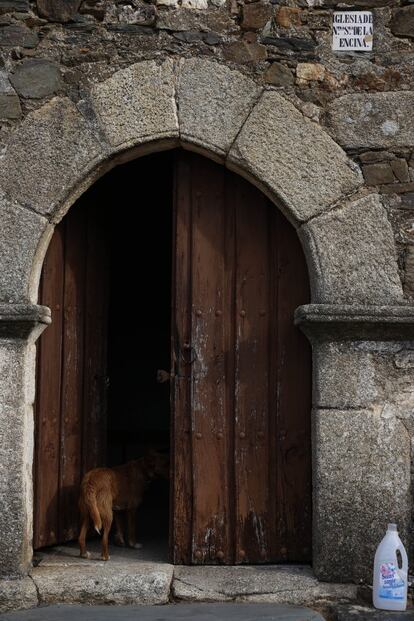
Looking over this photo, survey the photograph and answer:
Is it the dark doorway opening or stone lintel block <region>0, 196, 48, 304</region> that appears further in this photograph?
the dark doorway opening

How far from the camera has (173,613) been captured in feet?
11.2

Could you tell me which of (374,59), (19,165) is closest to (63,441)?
(19,165)

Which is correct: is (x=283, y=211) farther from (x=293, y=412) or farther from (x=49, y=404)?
(x=49, y=404)

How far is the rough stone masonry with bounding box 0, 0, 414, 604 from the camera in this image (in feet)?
12.0

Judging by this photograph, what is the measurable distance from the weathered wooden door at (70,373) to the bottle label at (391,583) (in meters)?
1.54

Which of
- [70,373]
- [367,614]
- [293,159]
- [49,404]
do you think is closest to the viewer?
[367,614]

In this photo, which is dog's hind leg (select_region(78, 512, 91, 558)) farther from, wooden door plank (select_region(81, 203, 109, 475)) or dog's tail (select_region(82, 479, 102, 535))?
wooden door plank (select_region(81, 203, 109, 475))

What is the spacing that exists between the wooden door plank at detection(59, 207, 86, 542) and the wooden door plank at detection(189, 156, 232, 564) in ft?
2.07

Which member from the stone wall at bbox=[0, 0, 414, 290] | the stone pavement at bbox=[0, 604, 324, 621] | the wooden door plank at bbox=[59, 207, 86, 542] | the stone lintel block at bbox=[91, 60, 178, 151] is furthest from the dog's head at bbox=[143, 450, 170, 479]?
the stone wall at bbox=[0, 0, 414, 290]

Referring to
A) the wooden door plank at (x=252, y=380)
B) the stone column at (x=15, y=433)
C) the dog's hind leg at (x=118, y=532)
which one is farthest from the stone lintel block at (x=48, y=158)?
the dog's hind leg at (x=118, y=532)

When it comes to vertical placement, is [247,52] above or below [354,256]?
above

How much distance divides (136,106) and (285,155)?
2.30 ft

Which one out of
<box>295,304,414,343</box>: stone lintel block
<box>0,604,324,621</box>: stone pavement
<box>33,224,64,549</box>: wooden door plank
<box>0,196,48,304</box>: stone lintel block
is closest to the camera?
<box>0,604,324,621</box>: stone pavement

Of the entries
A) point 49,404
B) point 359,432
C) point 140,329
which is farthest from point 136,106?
point 140,329
